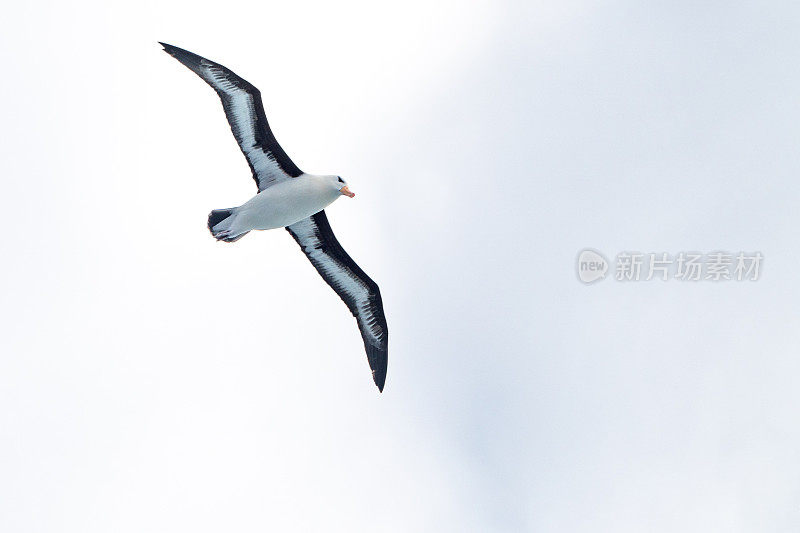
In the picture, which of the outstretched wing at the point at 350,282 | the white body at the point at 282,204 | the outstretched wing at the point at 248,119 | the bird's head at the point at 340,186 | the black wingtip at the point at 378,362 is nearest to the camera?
the outstretched wing at the point at 248,119

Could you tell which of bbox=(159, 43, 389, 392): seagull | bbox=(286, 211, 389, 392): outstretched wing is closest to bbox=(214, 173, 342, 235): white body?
bbox=(159, 43, 389, 392): seagull

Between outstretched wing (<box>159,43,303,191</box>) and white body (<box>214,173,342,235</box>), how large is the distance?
1.53ft

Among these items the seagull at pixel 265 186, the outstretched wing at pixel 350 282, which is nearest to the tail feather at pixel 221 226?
the seagull at pixel 265 186

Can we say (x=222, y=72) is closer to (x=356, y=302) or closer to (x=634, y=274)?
(x=356, y=302)

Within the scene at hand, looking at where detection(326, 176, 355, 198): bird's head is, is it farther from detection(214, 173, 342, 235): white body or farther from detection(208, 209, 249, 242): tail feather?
detection(208, 209, 249, 242): tail feather

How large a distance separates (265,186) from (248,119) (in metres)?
2.09

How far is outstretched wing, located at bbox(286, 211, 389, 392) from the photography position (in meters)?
35.0

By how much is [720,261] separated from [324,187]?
12280 millimetres

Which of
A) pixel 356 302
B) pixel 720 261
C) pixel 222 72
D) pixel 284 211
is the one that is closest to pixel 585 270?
pixel 720 261

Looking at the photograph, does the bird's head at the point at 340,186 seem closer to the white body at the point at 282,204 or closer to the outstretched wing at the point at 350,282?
the white body at the point at 282,204

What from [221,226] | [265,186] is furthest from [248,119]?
[221,226]

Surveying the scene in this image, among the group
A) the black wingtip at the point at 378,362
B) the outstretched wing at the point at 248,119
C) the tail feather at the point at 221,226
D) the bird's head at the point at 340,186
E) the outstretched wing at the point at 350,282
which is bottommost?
the black wingtip at the point at 378,362

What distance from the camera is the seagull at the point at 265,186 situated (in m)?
31.8

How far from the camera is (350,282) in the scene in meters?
35.4
